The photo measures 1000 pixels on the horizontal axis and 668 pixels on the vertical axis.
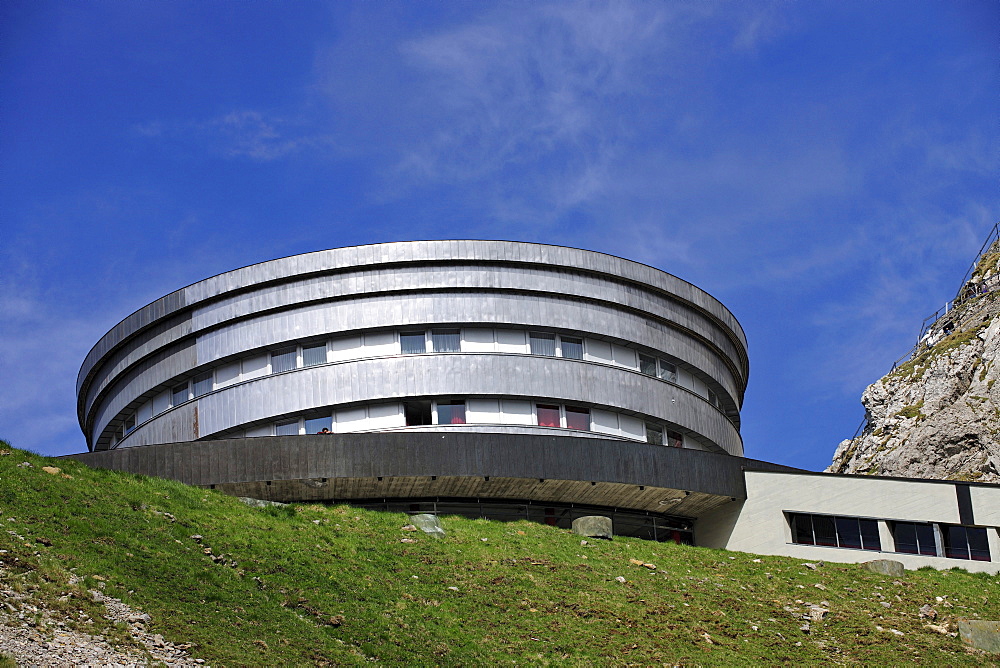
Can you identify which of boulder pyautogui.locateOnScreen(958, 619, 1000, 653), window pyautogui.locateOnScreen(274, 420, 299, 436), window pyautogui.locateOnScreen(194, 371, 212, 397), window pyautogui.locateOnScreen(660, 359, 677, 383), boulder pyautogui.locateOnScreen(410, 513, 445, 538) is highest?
window pyautogui.locateOnScreen(194, 371, 212, 397)

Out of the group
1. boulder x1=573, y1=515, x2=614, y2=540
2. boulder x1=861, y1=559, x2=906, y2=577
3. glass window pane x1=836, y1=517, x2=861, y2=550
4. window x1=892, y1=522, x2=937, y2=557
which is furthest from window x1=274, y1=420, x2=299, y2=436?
window x1=892, y1=522, x2=937, y2=557

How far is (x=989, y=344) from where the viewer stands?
3068 inches

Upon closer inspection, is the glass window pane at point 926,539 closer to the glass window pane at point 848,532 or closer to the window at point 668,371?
the glass window pane at point 848,532

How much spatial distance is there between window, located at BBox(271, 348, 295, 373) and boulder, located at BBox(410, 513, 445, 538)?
13.8 meters

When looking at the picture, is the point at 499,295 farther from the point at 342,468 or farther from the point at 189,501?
the point at 189,501

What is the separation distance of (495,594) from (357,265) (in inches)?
823

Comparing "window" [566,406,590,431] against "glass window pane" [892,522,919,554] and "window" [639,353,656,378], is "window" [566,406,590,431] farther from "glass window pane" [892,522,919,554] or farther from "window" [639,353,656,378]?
"glass window pane" [892,522,919,554]

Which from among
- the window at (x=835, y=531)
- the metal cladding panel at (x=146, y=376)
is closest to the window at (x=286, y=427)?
the metal cladding panel at (x=146, y=376)

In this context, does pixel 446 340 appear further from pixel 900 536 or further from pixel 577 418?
pixel 900 536

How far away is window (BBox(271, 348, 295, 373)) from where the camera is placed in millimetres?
46781

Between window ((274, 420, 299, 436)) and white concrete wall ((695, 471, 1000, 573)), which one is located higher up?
window ((274, 420, 299, 436))

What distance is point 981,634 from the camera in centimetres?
2956

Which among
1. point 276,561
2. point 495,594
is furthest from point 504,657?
point 276,561

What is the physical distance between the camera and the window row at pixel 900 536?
4175 cm
